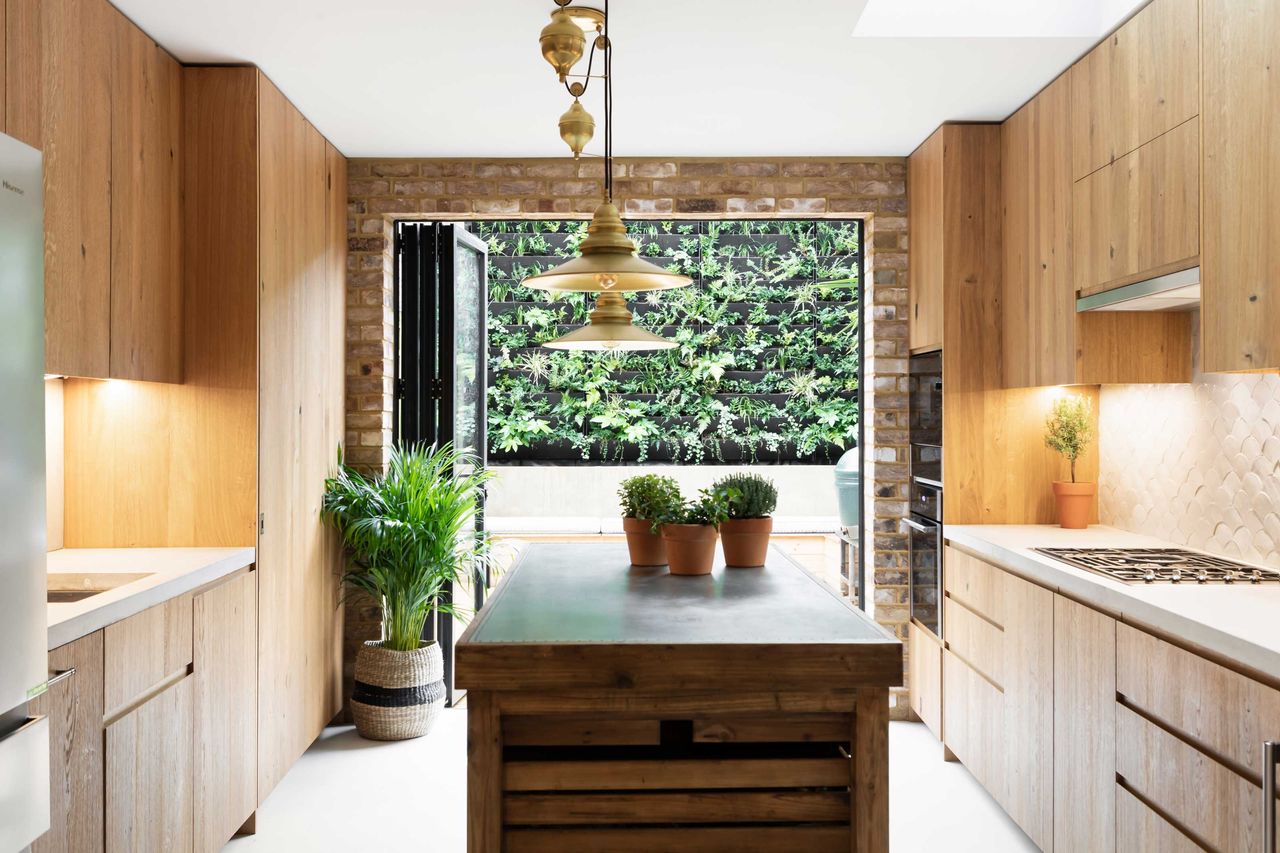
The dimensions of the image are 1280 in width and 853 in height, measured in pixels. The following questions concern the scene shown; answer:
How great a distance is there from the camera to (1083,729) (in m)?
2.62

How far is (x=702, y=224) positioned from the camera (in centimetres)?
635

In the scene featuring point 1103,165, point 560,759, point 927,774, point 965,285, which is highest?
point 1103,165

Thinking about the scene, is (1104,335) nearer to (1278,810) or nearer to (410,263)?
(1278,810)

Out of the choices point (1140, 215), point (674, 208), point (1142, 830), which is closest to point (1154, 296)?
point (1140, 215)

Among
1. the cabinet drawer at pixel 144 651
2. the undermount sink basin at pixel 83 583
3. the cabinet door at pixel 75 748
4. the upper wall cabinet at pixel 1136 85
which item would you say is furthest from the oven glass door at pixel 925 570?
the cabinet door at pixel 75 748

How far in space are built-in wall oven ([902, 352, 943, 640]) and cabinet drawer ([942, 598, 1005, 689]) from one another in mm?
137

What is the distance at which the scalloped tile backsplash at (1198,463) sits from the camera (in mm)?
2781

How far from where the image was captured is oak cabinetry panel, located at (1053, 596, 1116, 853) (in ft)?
8.09

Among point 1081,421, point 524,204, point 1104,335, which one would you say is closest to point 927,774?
point 1081,421

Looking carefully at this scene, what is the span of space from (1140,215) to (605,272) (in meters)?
1.62

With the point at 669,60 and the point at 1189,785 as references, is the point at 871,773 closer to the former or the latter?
the point at 1189,785

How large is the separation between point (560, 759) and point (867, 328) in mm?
2875

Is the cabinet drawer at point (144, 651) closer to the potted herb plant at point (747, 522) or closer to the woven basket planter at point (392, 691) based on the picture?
the woven basket planter at point (392, 691)

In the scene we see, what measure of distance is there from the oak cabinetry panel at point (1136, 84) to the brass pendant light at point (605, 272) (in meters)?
1.42
